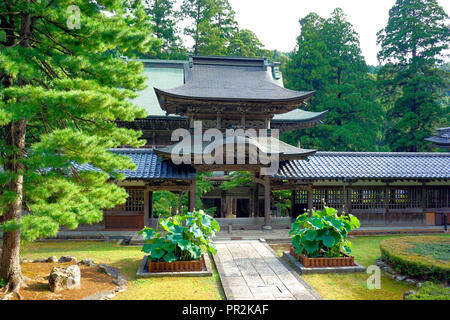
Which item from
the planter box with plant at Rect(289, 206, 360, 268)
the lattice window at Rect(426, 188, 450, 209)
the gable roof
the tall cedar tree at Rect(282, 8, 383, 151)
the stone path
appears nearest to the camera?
the stone path

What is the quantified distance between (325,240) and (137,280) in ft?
17.9

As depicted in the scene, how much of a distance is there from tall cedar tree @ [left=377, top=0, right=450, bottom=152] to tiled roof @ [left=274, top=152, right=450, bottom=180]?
10305 millimetres

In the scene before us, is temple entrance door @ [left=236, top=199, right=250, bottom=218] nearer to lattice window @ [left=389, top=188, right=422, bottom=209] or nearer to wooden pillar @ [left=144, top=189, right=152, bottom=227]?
lattice window @ [left=389, top=188, right=422, bottom=209]

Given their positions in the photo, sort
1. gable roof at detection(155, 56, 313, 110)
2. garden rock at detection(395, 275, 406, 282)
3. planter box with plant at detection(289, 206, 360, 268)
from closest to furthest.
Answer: garden rock at detection(395, 275, 406, 282)
planter box with plant at detection(289, 206, 360, 268)
gable roof at detection(155, 56, 313, 110)

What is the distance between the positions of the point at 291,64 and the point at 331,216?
25801 millimetres

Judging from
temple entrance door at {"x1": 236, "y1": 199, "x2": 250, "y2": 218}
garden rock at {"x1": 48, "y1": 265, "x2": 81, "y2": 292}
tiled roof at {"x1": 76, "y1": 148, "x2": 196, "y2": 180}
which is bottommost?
temple entrance door at {"x1": 236, "y1": 199, "x2": 250, "y2": 218}

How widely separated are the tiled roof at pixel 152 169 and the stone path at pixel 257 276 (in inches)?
159

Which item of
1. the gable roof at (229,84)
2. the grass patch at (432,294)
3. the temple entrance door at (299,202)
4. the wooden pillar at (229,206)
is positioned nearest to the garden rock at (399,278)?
the grass patch at (432,294)

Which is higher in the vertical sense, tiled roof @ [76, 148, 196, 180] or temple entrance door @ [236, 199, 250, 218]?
tiled roof @ [76, 148, 196, 180]

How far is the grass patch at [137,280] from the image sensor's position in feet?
24.8

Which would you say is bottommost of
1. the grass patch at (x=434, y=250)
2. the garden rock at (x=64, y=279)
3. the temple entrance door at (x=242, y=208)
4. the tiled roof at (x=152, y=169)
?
the temple entrance door at (x=242, y=208)

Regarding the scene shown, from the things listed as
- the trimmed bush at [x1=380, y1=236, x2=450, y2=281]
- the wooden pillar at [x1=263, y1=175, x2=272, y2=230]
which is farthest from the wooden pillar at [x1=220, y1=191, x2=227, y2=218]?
the trimmed bush at [x1=380, y1=236, x2=450, y2=281]

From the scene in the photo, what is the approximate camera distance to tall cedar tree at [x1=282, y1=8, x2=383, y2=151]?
28.5 metres

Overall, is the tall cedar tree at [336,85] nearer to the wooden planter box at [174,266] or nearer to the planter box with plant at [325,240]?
the planter box with plant at [325,240]
